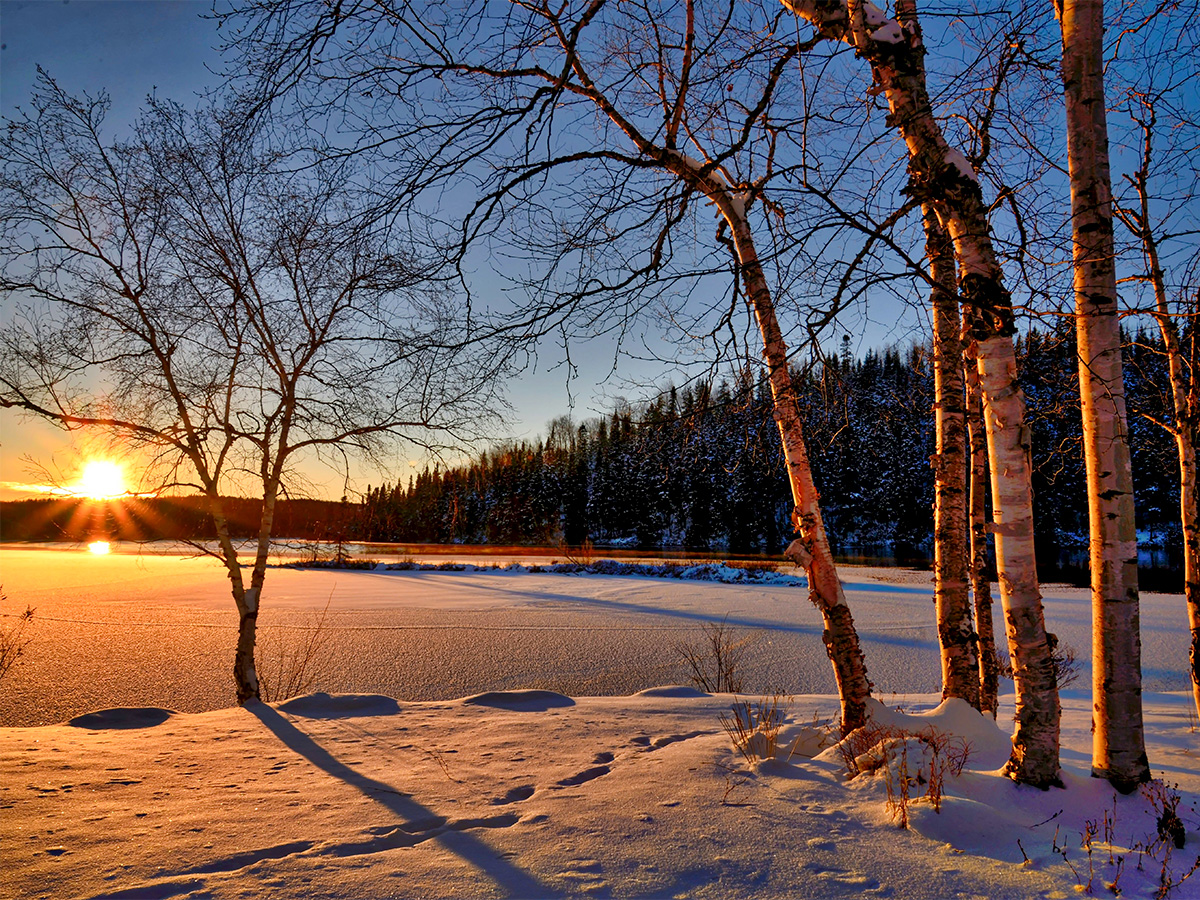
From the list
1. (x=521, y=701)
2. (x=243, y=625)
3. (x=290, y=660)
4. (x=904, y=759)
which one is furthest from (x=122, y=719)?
(x=904, y=759)

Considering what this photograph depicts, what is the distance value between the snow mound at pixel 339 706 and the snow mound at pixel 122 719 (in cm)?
90

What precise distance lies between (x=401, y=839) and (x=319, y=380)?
491 cm

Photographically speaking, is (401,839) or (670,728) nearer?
(401,839)

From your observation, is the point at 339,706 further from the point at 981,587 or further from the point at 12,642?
the point at 12,642

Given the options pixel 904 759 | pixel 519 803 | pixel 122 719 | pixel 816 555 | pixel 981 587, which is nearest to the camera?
pixel 904 759

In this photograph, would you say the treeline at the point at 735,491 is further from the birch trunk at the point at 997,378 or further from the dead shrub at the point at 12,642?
the dead shrub at the point at 12,642

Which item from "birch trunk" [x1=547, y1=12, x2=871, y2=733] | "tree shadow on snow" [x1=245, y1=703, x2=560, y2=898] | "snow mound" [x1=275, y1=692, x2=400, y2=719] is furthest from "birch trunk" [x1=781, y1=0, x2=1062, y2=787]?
"snow mound" [x1=275, y1=692, x2=400, y2=719]

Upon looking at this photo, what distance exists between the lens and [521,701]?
5801 millimetres

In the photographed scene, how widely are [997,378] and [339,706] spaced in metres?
5.53

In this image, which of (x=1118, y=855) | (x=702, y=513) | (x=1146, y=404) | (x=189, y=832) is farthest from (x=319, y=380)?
(x=702, y=513)

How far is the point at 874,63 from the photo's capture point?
9.55 ft

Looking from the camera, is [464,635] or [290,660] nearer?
[290,660]

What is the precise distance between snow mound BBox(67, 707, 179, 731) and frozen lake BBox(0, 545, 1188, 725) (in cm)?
184

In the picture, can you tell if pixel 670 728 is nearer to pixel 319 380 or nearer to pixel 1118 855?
pixel 1118 855
